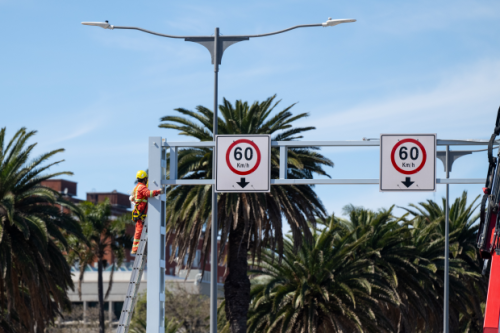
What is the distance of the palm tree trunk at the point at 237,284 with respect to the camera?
2991cm

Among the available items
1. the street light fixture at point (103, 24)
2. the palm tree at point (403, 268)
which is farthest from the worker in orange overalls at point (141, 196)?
the palm tree at point (403, 268)

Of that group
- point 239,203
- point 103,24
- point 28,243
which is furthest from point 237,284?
point 103,24

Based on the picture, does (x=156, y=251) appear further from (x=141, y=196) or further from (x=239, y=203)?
(x=239, y=203)

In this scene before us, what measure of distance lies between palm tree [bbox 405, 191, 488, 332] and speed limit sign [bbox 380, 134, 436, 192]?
2361 cm

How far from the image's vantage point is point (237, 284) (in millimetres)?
30172

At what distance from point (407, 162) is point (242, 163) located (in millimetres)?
3461

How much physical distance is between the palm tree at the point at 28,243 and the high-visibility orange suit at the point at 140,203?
10655 mm

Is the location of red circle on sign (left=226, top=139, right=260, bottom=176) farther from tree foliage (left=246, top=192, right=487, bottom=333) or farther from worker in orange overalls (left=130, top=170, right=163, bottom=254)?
tree foliage (left=246, top=192, right=487, bottom=333)

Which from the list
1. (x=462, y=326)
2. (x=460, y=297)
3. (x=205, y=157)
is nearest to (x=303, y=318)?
(x=205, y=157)

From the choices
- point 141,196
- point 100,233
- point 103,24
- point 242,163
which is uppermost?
point 103,24

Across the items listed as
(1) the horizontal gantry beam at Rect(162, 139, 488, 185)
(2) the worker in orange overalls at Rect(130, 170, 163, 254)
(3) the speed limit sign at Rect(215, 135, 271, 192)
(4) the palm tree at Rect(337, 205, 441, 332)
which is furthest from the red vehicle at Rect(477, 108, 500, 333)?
(4) the palm tree at Rect(337, 205, 441, 332)

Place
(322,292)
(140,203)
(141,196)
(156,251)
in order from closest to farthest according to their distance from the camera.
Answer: (156,251) < (141,196) < (140,203) < (322,292)

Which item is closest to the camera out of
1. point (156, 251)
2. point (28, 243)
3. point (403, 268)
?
point (156, 251)

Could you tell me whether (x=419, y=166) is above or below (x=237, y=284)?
above
